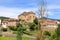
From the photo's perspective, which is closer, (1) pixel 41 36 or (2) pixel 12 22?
(1) pixel 41 36

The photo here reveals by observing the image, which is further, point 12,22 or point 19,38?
point 12,22

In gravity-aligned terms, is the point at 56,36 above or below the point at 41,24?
below

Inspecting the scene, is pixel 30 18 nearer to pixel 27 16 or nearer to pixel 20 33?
pixel 27 16

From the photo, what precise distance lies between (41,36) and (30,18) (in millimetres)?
49689

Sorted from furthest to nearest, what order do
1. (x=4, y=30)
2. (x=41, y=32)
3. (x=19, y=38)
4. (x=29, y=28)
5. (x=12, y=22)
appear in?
(x=12, y=22) < (x=29, y=28) < (x=4, y=30) < (x=19, y=38) < (x=41, y=32)

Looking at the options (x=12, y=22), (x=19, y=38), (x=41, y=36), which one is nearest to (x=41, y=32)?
(x=41, y=36)

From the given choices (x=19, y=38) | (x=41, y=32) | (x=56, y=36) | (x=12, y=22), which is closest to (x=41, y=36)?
(x=41, y=32)

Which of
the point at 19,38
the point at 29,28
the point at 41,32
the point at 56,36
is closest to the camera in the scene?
the point at 41,32

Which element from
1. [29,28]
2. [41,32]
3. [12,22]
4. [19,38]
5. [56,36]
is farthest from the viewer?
[12,22]

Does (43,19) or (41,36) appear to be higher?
(43,19)

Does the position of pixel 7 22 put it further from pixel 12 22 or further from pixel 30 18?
pixel 30 18

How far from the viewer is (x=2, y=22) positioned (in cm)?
5609

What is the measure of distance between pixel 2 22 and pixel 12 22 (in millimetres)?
3321

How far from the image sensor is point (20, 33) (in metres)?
13.8
